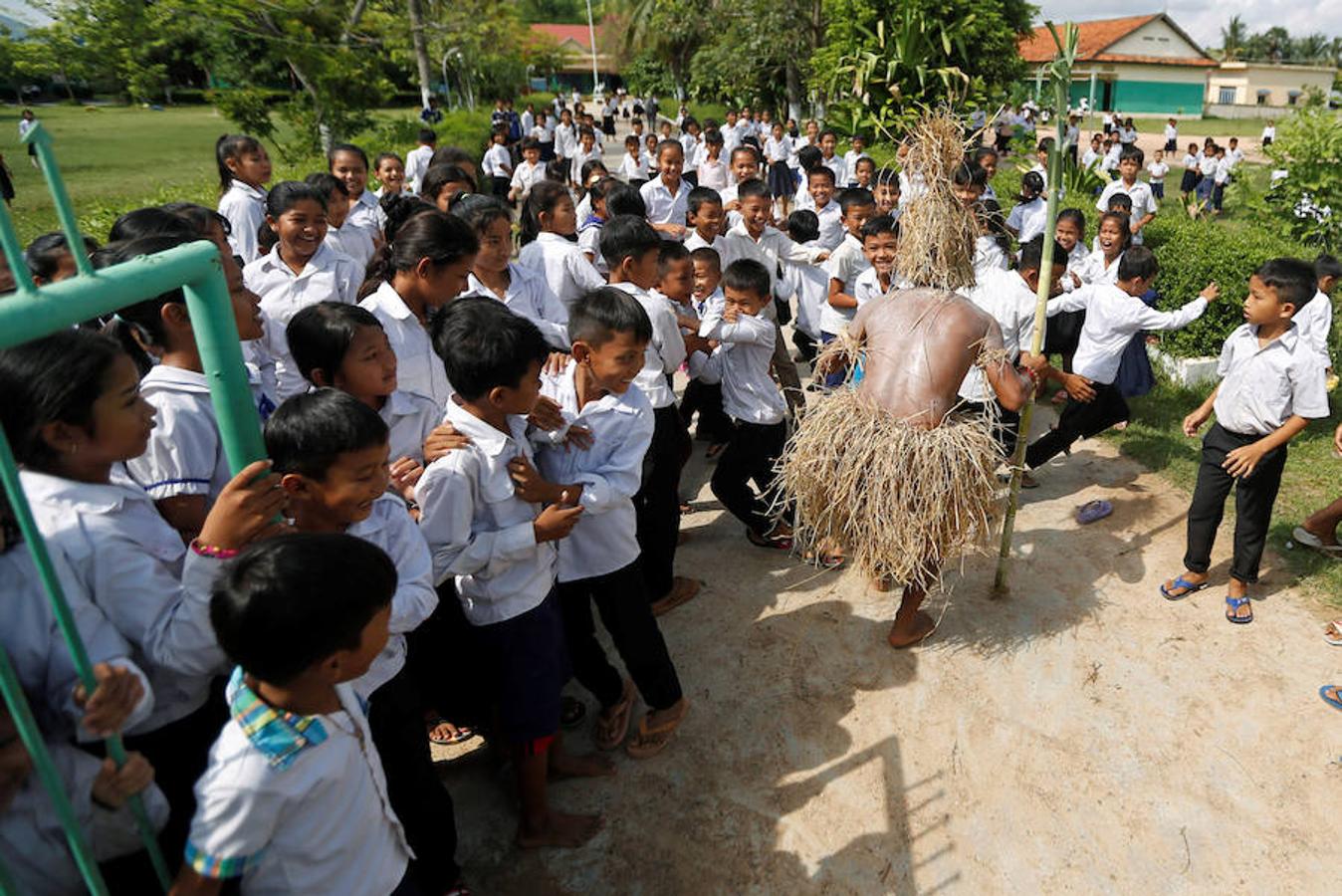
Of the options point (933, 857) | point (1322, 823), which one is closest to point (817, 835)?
point (933, 857)

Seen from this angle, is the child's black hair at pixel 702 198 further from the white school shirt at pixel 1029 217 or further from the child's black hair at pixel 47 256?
the white school shirt at pixel 1029 217

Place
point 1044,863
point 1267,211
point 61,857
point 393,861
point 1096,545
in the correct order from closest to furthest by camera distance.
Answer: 1. point 61,857
2. point 393,861
3. point 1044,863
4. point 1096,545
5. point 1267,211

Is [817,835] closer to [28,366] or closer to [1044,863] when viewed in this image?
[1044,863]

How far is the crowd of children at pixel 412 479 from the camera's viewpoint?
1450 millimetres

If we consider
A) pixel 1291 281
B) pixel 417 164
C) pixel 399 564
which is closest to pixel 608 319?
pixel 399 564

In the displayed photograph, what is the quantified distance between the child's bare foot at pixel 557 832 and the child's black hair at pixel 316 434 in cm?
142

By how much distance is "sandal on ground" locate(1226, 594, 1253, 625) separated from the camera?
12.1 ft

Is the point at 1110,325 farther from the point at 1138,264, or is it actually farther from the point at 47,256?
the point at 47,256

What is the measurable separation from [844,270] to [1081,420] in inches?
64.5

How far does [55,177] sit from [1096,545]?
15.0ft

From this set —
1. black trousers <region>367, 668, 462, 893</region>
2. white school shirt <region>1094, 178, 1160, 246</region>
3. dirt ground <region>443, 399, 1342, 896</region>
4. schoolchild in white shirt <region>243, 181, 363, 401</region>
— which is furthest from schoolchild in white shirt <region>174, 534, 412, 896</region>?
white school shirt <region>1094, 178, 1160, 246</region>

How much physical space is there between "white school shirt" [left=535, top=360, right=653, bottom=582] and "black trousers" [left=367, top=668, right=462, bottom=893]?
73 centimetres

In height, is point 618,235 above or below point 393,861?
above

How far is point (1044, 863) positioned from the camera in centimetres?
258
